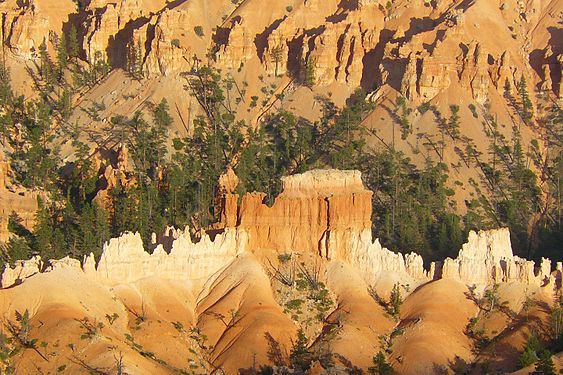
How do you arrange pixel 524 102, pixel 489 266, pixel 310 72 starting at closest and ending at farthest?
pixel 489 266, pixel 524 102, pixel 310 72

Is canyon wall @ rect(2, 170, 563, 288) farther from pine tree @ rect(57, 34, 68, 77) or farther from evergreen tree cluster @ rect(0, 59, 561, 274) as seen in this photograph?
pine tree @ rect(57, 34, 68, 77)

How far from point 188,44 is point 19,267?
6721cm

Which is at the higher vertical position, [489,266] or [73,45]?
[73,45]

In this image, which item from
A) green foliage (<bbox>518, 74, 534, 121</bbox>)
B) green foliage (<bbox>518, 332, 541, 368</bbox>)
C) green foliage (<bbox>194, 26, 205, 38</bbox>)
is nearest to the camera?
green foliage (<bbox>518, 332, 541, 368</bbox>)

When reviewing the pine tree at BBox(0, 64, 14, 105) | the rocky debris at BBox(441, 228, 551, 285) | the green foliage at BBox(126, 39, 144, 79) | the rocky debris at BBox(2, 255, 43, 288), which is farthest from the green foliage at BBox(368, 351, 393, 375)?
the green foliage at BBox(126, 39, 144, 79)

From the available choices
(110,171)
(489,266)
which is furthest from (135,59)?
(489,266)

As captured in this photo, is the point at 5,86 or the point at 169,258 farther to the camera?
the point at 5,86

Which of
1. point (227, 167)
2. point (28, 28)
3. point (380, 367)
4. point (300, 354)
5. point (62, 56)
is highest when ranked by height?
point (28, 28)

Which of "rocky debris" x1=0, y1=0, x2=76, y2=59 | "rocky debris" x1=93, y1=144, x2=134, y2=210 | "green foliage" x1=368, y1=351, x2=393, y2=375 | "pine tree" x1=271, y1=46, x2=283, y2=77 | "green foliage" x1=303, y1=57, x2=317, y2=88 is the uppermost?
"rocky debris" x1=0, y1=0, x2=76, y2=59

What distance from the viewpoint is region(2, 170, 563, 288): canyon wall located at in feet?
265

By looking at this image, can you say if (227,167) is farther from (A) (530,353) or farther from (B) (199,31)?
(A) (530,353)

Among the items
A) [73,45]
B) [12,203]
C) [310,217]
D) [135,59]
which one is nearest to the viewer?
[310,217]

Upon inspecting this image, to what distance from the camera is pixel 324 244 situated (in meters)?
83.2

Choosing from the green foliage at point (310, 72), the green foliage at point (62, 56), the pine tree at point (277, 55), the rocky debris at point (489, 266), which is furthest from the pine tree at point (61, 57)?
the rocky debris at point (489, 266)
